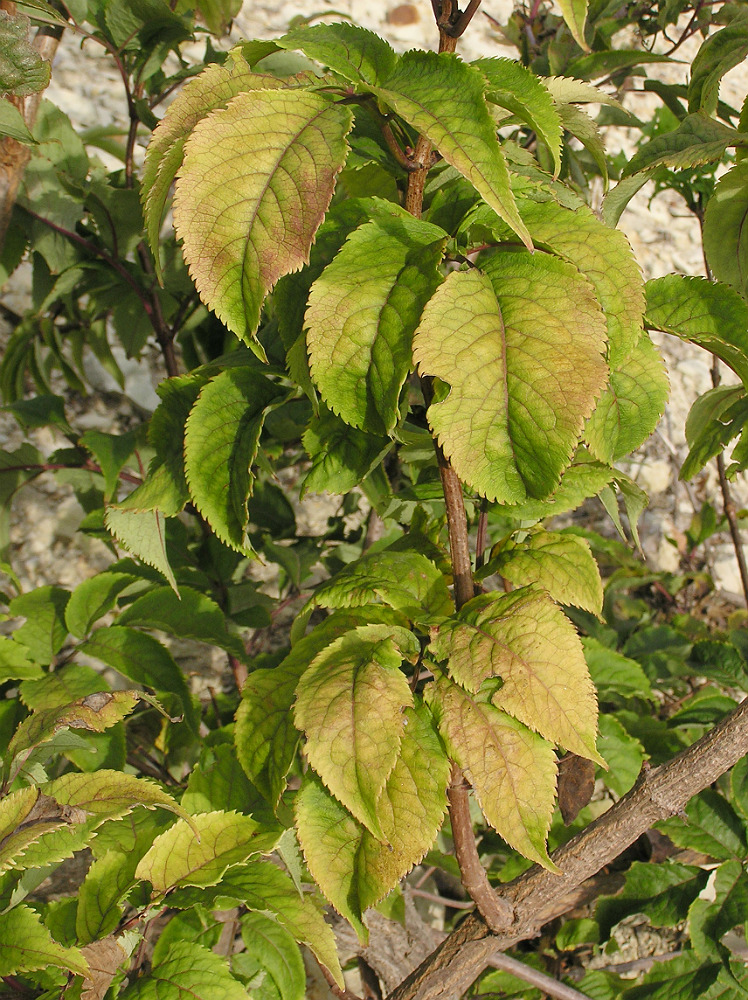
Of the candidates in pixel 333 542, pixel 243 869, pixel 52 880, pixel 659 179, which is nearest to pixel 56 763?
pixel 52 880

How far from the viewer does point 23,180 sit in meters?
1.22

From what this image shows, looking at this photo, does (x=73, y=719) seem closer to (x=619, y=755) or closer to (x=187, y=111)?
(x=187, y=111)

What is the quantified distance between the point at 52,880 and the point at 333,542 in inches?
28.8

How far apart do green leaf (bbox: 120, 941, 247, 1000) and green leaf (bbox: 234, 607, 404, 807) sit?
15 centimetres

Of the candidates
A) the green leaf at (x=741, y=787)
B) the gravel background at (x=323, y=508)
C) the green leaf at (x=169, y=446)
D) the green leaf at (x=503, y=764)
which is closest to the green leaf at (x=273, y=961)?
the green leaf at (x=503, y=764)

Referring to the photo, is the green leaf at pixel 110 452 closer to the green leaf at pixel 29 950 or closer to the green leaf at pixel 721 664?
the green leaf at pixel 29 950

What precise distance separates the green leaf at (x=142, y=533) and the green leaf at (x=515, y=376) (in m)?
0.45

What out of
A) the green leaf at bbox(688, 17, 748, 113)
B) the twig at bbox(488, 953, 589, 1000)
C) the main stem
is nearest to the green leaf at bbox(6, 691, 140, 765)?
the main stem

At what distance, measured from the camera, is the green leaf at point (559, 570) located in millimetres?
726

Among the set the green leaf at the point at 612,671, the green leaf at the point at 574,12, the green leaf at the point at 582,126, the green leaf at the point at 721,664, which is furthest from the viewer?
the green leaf at the point at 721,664

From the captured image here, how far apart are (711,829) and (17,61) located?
119 cm

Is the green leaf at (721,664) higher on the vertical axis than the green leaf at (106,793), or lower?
lower

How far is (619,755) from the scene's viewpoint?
1098mm

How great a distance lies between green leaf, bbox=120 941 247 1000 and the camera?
71 centimetres
